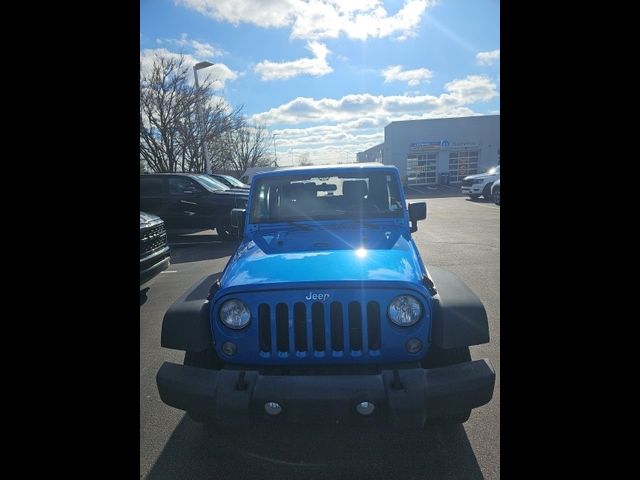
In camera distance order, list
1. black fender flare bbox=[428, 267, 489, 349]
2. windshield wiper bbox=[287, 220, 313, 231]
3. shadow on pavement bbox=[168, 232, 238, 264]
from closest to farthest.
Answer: black fender flare bbox=[428, 267, 489, 349]
windshield wiper bbox=[287, 220, 313, 231]
shadow on pavement bbox=[168, 232, 238, 264]

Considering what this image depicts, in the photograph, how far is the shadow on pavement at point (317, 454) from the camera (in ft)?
6.75

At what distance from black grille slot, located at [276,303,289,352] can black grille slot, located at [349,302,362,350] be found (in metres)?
0.35

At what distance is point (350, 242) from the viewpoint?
9.33ft

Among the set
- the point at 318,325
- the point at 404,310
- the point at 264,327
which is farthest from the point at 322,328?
the point at 404,310

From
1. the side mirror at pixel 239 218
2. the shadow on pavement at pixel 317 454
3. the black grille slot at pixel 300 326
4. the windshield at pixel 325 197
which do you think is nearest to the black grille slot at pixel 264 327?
the black grille slot at pixel 300 326

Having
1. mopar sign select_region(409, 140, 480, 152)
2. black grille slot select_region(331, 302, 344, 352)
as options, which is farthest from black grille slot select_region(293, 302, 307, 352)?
mopar sign select_region(409, 140, 480, 152)

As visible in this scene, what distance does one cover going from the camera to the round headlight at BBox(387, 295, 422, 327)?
2.04 meters

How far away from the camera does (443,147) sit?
106ft

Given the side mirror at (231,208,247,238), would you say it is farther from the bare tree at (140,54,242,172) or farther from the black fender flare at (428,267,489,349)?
the bare tree at (140,54,242,172)

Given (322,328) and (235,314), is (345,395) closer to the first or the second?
(322,328)

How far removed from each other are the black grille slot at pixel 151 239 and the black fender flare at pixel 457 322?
4010 mm

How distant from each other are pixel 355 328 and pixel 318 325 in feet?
0.67

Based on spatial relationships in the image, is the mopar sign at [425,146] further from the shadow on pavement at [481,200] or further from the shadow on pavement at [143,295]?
the shadow on pavement at [143,295]
